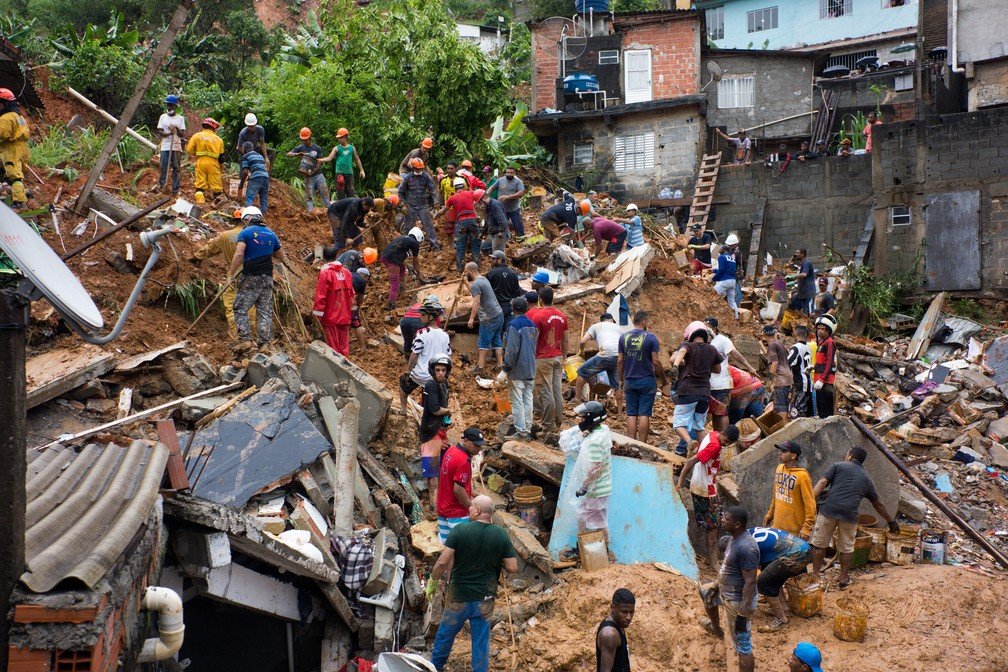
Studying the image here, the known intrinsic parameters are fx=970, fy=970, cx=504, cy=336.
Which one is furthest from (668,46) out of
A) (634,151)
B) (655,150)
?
(634,151)

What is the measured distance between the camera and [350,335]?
42.6ft

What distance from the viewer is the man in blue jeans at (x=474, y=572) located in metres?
7.00

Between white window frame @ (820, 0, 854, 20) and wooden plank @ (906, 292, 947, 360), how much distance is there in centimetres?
1854

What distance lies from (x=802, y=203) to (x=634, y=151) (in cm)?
500

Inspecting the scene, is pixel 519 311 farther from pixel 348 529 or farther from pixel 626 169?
pixel 626 169

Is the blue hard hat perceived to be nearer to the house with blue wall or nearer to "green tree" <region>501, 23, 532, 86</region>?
"green tree" <region>501, 23, 532, 86</region>

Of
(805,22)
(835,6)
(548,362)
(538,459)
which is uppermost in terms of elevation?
Result: (835,6)

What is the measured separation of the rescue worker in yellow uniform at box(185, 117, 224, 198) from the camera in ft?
46.0

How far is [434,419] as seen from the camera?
31.5 feet

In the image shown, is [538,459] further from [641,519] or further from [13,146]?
[13,146]

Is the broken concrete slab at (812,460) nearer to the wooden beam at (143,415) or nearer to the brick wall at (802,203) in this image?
the wooden beam at (143,415)

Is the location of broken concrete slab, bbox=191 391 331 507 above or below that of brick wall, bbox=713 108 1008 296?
below

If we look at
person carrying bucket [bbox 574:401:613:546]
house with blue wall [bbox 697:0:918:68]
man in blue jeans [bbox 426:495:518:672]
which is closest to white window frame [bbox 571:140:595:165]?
house with blue wall [bbox 697:0:918:68]

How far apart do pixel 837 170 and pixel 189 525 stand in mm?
21072
